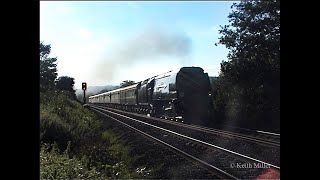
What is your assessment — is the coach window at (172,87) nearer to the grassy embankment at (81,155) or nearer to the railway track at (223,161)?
the grassy embankment at (81,155)

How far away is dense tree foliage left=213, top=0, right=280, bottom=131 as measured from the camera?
1941cm

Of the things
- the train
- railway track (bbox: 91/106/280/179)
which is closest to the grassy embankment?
railway track (bbox: 91/106/280/179)

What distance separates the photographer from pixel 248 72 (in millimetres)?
20578

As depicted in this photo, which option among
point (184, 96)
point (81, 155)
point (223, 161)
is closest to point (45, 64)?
point (81, 155)

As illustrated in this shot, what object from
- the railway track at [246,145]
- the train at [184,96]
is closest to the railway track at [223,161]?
the railway track at [246,145]

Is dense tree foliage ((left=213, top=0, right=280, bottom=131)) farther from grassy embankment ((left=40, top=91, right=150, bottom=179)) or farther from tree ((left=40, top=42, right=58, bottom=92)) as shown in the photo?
tree ((left=40, top=42, right=58, bottom=92))

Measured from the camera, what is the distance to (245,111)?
68.0ft

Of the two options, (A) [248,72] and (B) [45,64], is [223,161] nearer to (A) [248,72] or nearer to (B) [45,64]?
(B) [45,64]

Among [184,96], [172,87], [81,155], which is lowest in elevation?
[81,155]

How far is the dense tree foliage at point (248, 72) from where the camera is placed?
19406mm

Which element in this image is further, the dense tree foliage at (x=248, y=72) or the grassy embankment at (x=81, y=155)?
the dense tree foliage at (x=248, y=72)
